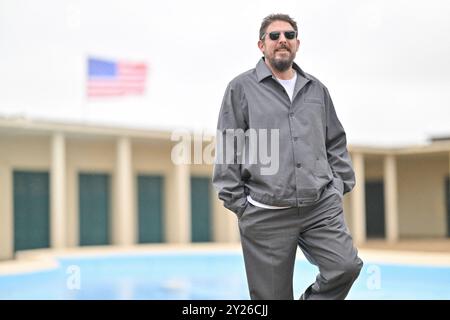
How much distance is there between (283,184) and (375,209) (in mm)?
19214

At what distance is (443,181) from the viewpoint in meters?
19.7

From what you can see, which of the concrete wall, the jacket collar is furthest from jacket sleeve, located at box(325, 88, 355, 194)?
the concrete wall

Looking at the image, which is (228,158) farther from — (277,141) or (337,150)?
(337,150)

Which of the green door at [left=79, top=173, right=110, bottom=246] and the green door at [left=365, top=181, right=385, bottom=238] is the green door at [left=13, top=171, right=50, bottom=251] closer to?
the green door at [left=79, top=173, right=110, bottom=246]

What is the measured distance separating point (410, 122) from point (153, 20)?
10.2 metres

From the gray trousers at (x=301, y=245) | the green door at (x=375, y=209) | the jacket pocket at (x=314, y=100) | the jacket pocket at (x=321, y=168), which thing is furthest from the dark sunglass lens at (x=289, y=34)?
the green door at (x=375, y=209)

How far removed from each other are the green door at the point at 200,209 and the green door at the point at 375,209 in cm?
632

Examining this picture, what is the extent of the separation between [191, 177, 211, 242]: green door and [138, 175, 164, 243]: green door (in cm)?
103

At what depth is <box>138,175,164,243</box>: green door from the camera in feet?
54.3

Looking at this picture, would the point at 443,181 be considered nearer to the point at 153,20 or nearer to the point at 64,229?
the point at 153,20

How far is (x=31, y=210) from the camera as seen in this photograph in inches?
574

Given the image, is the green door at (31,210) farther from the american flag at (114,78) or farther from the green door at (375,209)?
the green door at (375,209)

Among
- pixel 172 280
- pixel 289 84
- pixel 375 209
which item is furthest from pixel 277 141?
pixel 375 209

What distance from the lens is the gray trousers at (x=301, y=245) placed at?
265 centimetres
